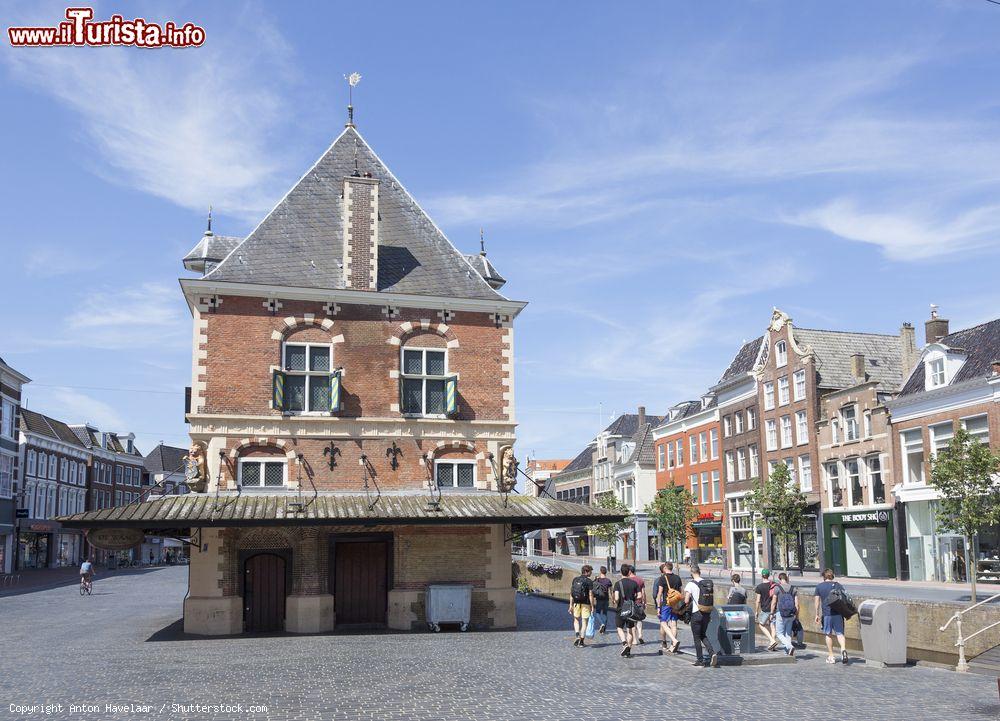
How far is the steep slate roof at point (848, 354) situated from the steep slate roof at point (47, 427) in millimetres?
52701

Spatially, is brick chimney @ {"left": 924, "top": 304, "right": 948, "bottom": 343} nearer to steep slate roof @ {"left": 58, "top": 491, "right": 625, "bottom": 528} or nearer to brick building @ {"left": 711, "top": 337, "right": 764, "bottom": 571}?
brick building @ {"left": 711, "top": 337, "right": 764, "bottom": 571}

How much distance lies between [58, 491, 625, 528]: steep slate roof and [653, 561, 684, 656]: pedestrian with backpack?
3058 millimetres

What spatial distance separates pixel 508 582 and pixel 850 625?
8669 millimetres

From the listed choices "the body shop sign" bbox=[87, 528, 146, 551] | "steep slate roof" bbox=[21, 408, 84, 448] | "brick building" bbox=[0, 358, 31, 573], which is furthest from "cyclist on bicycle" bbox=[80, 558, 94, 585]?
"steep slate roof" bbox=[21, 408, 84, 448]

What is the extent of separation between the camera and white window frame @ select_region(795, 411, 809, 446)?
160ft

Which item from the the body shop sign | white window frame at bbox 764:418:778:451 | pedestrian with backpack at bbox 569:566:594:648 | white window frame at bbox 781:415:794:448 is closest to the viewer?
pedestrian with backpack at bbox 569:566:594:648

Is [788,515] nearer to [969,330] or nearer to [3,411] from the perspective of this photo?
[969,330]

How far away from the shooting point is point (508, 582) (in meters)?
25.0

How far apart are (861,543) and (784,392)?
9713mm

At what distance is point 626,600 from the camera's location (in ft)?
64.2

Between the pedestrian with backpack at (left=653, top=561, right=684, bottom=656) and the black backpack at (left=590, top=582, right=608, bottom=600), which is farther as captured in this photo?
the black backpack at (left=590, top=582, right=608, bottom=600)

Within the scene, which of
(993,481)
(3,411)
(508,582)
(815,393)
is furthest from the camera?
(3,411)

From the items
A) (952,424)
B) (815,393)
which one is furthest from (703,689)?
(815,393)

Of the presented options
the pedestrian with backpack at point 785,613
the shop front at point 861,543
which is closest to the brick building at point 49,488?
the shop front at point 861,543
